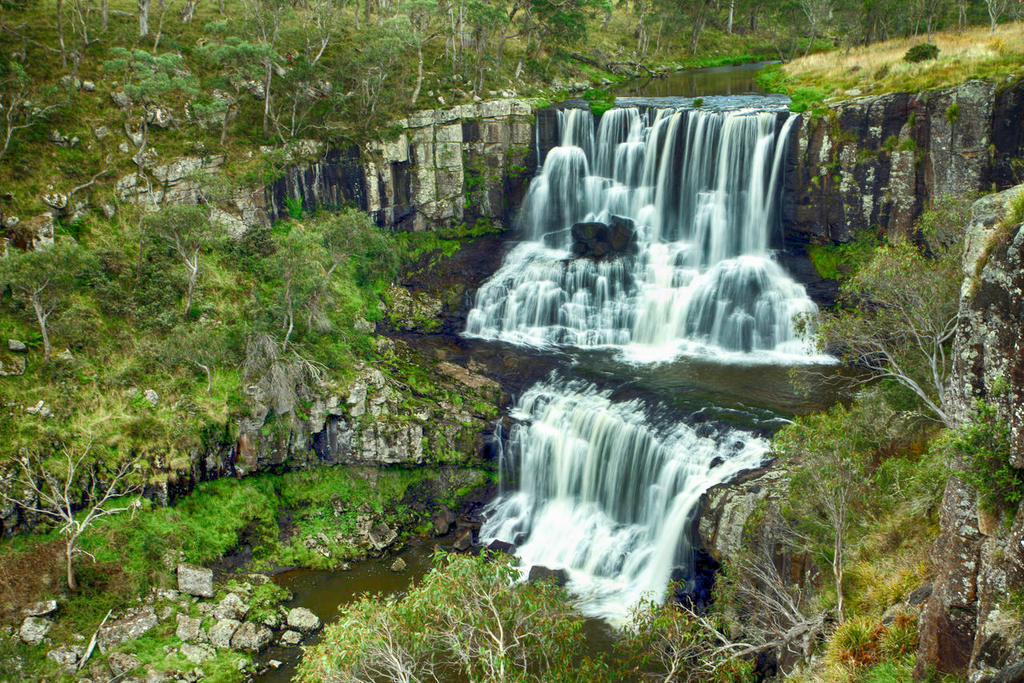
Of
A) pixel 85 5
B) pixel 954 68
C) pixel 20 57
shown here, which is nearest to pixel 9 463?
pixel 20 57

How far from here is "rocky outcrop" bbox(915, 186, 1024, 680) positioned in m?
9.82

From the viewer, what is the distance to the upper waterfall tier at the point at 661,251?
35.4 m

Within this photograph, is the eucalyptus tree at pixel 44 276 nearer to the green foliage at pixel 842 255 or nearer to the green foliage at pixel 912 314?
the green foliage at pixel 912 314

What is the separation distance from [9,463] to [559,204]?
1171 inches

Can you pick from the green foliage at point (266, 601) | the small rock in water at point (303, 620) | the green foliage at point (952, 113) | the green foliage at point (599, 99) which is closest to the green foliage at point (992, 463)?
the small rock in water at point (303, 620)

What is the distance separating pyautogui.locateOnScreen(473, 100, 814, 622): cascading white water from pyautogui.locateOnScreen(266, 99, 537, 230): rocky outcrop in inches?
74.6

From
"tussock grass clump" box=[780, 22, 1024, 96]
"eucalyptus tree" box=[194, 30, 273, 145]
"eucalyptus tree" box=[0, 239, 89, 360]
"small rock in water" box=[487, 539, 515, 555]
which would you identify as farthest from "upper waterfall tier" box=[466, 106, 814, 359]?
"eucalyptus tree" box=[0, 239, 89, 360]

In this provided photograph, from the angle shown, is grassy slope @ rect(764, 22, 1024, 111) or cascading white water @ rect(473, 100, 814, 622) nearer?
cascading white water @ rect(473, 100, 814, 622)

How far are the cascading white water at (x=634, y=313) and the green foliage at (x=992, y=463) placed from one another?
14.1 metres

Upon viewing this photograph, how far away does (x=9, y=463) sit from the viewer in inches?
950

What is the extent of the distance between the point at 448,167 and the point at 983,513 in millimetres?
36637

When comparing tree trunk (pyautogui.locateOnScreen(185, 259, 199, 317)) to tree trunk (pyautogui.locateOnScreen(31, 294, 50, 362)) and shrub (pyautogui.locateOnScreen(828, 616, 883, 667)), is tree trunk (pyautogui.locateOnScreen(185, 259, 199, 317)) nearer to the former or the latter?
tree trunk (pyautogui.locateOnScreen(31, 294, 50, 362))

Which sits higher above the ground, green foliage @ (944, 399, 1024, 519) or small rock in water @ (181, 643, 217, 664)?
green foliage @ (944, 399, 1024, 519)

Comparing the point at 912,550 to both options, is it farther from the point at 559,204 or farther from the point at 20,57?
the point at 20,57
